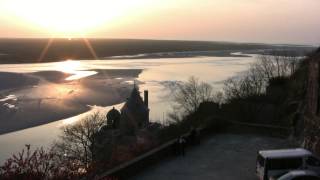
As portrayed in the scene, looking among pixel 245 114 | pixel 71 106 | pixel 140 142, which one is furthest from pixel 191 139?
pixel 71 106

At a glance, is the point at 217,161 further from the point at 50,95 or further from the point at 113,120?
the point at 50,95

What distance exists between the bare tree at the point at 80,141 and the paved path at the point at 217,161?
13.1 m

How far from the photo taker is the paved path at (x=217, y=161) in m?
18.7

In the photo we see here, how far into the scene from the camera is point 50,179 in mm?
18203

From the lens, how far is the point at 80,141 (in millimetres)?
39562

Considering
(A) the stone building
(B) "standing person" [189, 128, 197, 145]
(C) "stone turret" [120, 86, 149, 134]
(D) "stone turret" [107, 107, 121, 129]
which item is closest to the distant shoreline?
(D) "stone turret" [107, 107, 121, 129]

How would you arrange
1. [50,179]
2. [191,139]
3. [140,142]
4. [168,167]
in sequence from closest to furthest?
[50,179] < [168,167] < [191,139] < [140,142]

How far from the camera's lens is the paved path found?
61.4 feet

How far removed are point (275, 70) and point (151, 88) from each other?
20.2m

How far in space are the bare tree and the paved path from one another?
1309 cm

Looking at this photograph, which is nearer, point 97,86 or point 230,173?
point 230,173

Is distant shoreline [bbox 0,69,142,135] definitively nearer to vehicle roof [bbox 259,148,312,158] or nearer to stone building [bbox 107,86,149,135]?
stone building [bbox 107,86,149,135]

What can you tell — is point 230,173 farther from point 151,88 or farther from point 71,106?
point 151,88

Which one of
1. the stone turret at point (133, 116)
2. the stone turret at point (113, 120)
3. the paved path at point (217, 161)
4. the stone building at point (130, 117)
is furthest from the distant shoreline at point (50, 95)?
the paved path at point (217, 161)
